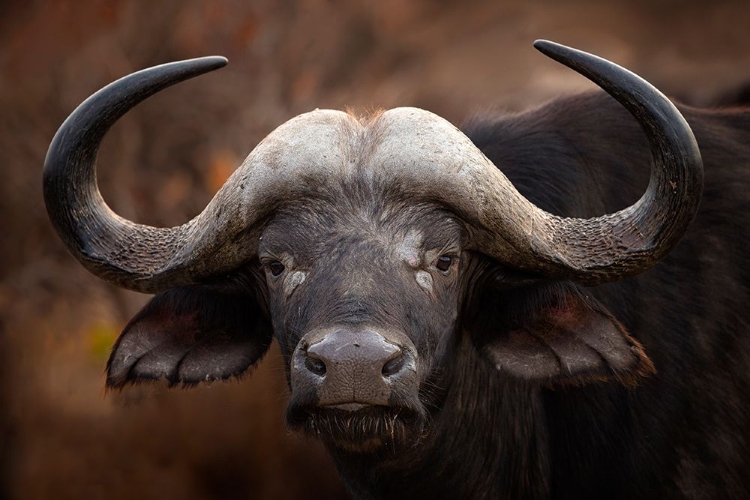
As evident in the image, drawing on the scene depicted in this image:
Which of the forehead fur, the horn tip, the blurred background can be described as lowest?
the blurred background

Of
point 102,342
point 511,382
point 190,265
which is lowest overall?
point 102,342

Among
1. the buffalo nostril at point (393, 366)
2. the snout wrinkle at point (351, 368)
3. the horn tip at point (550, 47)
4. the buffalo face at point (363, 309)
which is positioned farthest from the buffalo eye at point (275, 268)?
the horn tip at point (550, 47)

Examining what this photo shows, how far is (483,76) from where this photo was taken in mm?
14688

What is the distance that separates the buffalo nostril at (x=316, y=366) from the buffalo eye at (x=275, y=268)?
2.34 ft

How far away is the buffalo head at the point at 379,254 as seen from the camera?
411 cm

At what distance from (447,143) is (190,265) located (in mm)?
1274

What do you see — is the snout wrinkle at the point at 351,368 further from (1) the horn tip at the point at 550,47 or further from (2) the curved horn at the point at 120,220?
(1) the horn tip at the point at 550,47

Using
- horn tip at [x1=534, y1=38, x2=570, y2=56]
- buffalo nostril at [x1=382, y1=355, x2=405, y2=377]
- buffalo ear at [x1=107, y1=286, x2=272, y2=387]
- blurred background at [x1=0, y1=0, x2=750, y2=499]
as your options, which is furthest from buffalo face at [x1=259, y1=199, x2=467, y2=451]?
blurred background at [x1=0, y1=0, x2=750, y2=499]

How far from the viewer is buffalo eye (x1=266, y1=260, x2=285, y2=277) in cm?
457

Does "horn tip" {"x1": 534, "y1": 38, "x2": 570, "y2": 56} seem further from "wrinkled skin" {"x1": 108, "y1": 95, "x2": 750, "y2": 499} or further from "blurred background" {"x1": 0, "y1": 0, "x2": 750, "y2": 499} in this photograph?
"blurred background" {"x1": 0, "y1": 0, "x2": 750, "y2": 499}

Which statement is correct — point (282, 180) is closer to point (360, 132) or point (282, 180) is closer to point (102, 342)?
point (360, 132)

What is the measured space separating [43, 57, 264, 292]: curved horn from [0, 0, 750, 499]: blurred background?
3.80m

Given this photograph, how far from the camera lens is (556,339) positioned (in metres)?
4.86

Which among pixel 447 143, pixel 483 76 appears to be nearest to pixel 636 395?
pixel 447 143
